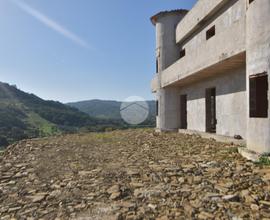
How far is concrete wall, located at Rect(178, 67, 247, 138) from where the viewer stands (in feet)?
33.4

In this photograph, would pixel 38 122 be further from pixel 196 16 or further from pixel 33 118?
pixel 196 16

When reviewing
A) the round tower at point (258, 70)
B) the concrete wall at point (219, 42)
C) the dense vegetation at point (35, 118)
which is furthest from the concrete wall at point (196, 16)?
the dense vegetation at point (35, 118)

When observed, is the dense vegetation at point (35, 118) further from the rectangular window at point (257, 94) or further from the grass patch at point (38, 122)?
the rectangular window at point (257, 94)

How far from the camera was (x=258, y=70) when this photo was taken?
7008mm

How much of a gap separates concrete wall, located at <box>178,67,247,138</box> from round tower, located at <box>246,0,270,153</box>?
7.23ft

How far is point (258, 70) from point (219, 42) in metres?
3.14

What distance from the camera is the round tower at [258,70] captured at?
6.62m

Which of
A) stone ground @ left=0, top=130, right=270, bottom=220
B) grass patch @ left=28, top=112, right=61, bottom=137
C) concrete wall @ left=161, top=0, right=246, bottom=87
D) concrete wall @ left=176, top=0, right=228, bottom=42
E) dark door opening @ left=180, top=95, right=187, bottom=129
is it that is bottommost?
grass patch @ left=28, top=112, right=61, bottom=137

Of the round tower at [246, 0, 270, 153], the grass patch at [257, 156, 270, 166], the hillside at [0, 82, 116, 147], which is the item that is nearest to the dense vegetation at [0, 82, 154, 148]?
the hillside at [0, 82, 116, 147]

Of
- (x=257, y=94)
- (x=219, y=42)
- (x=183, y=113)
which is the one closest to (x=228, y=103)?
(x=219, y=42)

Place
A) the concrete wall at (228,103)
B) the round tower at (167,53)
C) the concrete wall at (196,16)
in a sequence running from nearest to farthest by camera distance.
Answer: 1. the concrete wall at (228,103)
2. the concrete wall at (196,16)
3. the round tower at (167,53)

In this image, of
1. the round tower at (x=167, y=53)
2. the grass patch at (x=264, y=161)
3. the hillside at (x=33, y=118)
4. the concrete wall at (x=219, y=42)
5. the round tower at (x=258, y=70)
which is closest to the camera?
the grass patch at (x=264, y=161)

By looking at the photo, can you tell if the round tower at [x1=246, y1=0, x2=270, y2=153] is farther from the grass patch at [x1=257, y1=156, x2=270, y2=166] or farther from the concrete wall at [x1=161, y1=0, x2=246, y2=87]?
the concrete wall at [x1=161, y1=0, x2=246, y2=87]

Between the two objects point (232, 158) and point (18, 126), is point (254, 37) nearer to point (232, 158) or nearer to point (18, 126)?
point (232, 158)
